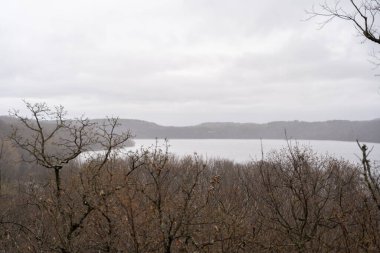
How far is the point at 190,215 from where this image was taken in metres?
7.29

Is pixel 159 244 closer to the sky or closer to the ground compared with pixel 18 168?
closer to the sky

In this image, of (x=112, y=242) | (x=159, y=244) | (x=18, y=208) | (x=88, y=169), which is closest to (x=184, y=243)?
(x=159, y=244)

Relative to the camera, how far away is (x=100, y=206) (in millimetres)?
8539

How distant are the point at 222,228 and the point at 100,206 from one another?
292 centimetres

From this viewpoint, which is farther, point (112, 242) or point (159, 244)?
point (112, 242)

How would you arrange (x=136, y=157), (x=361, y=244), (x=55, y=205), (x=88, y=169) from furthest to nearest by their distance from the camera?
(x=136, y=157)
(x=88, y=169)
(x=55, y=205)
(x=361, y=244)

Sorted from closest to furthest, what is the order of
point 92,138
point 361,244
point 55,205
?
point 361,244, point 55,205, point 92,138

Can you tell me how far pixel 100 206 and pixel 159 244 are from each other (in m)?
1.86

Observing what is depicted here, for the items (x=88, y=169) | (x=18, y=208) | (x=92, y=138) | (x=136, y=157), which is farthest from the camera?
(x=18, y=208)

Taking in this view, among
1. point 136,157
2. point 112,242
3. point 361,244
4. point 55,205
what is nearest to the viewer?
point 361,244

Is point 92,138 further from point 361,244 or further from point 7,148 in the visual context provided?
point 7,148

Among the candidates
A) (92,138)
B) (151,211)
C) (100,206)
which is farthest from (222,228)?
(92,138)

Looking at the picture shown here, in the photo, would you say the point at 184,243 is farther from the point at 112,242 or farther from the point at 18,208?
the point at 18,208

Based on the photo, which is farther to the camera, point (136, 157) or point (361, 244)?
point (136, 157)
